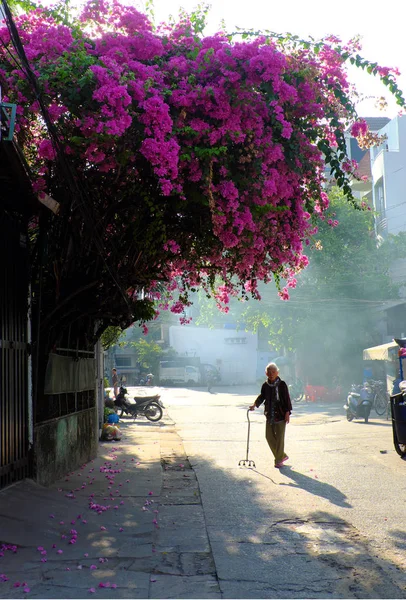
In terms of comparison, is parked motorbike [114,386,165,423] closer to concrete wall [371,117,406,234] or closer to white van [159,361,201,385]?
concrete wall [371,117,406,234]

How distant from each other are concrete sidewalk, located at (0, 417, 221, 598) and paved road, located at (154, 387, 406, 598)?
27 cm

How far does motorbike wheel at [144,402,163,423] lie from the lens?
25438mm

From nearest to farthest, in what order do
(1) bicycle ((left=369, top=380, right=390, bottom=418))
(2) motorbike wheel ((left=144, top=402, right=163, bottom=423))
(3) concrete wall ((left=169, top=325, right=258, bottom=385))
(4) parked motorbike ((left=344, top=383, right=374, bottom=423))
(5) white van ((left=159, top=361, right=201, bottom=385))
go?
(4) parked motorbike ((left=344, top=383, right=374, bottom=423)), (2) motorbike wheel ((left=144, top=402, right=163, bottom=423)), (1) bicycle ((left=369, top=380, right=390, bottom=418)), (5) white van ((left=159, top=361, right=201, bottom=385)), (3) concrete wall ((left=169, top=325, right=258, bottom=385))

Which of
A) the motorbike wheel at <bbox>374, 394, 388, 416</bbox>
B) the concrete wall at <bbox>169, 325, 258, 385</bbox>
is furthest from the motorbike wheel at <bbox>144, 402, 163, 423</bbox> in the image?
the concrete wall at <bbox>169, 325, 258, 385</bbox>

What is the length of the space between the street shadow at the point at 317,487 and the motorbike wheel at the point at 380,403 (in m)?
15.1

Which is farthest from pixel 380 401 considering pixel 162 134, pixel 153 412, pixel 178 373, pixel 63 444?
pixel 178 373

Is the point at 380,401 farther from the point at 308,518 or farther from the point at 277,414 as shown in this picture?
the point at 308,518

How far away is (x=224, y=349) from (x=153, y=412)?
151 feet

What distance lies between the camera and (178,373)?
6506 cm

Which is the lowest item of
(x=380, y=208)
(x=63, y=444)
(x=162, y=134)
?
(x=63, y=444)

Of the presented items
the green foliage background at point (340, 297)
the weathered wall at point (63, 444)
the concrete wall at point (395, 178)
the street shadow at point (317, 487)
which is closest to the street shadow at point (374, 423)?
the street shadow at point (317, 487)

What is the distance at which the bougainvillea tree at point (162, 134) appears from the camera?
7949 millimetres

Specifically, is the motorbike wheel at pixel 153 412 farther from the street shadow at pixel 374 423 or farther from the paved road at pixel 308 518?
the paved road at pixel 308 518

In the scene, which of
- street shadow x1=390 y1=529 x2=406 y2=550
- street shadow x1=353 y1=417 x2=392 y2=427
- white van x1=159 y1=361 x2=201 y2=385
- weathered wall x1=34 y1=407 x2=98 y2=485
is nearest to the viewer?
street shadow x1=390 y1=529 x2=406 y2=550
